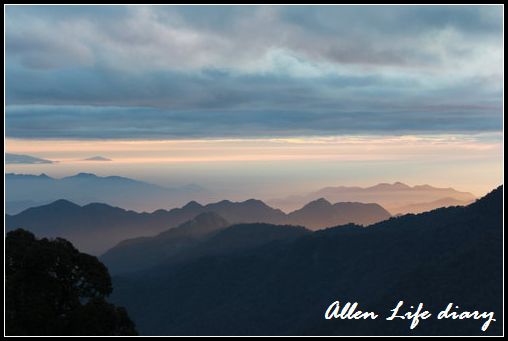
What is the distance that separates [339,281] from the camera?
149m

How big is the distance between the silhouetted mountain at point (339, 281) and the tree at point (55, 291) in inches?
2674

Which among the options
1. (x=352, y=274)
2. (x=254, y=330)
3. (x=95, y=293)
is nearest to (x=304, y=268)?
(x=352, y=274)

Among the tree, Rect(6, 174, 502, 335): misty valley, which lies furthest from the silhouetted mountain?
the tree

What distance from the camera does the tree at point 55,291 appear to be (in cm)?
2494

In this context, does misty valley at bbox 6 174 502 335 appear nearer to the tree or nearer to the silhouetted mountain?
the silhouetted mountain

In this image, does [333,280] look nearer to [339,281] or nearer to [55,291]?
[339,281]

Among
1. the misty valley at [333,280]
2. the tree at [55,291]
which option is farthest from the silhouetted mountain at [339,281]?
the tree at [55,291]

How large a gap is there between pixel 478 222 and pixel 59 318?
417 ft

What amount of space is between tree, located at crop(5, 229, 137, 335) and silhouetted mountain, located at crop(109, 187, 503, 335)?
67920mm

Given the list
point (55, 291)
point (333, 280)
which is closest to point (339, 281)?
point (333, 280)

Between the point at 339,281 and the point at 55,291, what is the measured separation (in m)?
130

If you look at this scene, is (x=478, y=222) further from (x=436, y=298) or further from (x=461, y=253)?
(x=436, y=298)

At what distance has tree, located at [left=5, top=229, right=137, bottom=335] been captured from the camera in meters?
24.9

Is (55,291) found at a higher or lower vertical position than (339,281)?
higher
